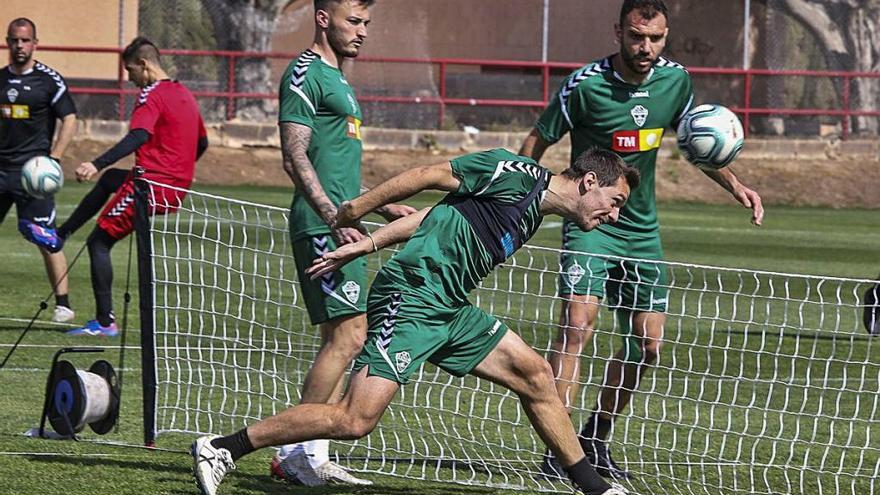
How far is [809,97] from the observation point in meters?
33.3

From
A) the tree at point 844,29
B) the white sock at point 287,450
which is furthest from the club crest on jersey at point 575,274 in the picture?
the tree at point 844,29

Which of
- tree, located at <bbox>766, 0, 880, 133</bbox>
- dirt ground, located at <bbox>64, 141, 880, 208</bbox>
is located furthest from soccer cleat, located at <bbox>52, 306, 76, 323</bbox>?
tree, located at <bbox>766, 0, 880, 133</bbox>

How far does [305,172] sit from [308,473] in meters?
1.31

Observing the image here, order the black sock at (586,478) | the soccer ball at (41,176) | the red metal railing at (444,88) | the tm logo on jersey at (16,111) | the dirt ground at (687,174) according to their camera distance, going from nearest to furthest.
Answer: the black sock at (586,478) < the soccer ball at (41,176) < the tm logo on jersey at (16,111) < the dirt ground at (687,174) < the red metal railing at (444,88)

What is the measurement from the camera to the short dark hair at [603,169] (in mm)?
6324

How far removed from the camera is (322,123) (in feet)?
23.2

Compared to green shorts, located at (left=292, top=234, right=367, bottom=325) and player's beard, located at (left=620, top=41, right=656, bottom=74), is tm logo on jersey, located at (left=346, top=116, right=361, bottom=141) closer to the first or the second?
green shorts, located at (left=292, top=234, right=367, bottom=325)

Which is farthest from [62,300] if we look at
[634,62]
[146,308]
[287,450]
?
[634,62]

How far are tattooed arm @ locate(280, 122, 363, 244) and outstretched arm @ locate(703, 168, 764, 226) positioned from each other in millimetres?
2205

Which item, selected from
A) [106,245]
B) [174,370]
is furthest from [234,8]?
[174,370]

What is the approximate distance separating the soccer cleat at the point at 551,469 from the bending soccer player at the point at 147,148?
437cm

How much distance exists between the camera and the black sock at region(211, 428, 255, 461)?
249 inches

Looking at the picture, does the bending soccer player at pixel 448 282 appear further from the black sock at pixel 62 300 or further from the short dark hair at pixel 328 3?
the black sock at pixel 62 300

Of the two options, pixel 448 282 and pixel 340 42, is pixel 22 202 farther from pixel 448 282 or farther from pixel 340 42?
pixel 448 282
